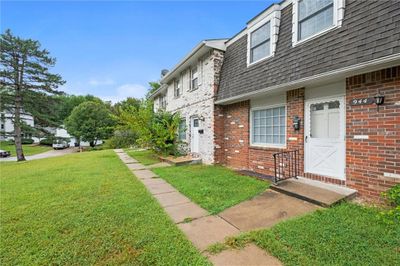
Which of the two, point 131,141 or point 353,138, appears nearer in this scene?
point 353,138

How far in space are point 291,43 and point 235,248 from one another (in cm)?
540

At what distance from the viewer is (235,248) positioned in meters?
2.67

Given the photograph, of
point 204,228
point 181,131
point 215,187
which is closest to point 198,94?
point 181,131

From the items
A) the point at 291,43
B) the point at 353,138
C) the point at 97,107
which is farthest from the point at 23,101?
the point at 353,138

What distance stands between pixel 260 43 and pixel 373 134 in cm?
441

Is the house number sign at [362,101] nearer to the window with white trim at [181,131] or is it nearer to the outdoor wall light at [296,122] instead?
the outdoor wall light at [296,122]

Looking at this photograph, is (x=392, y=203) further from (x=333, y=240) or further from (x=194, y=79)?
(x=194, y=79)

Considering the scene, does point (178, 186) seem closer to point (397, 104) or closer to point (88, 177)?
point (88, 177)

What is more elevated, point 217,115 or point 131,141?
point 217,115

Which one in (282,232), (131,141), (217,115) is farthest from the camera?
(131,141)

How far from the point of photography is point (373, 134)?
155 inches

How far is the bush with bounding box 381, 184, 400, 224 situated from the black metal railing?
203 cm

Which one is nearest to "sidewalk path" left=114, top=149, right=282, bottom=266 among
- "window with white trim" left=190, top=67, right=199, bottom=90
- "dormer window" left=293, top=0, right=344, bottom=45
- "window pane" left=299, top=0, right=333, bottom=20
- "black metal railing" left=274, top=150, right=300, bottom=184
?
"black metal railing" left=274, top=150, right=300, bottom=184

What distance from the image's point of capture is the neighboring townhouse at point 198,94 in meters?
8.70
